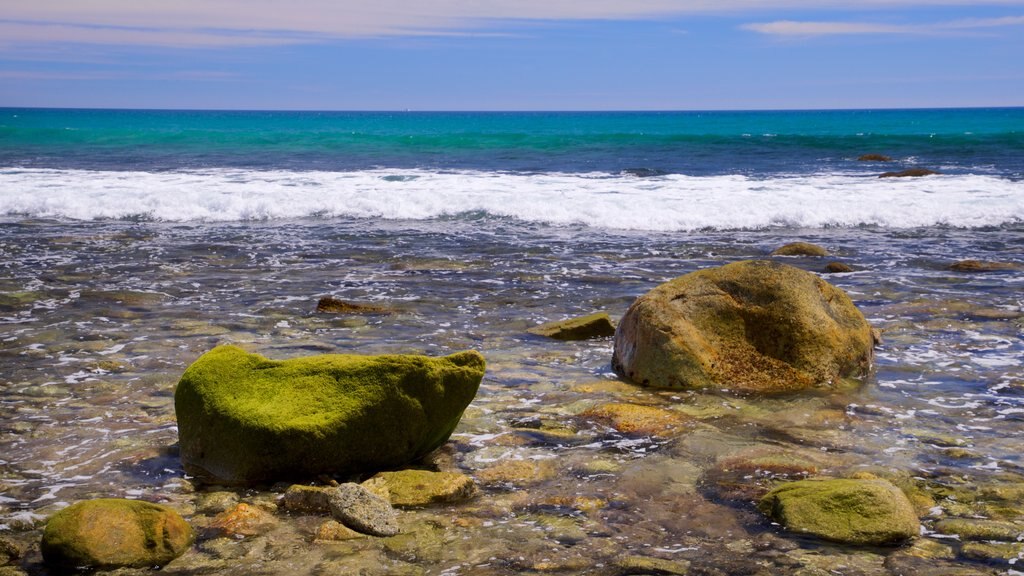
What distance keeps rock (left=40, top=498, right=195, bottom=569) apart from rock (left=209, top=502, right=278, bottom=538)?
19 cm

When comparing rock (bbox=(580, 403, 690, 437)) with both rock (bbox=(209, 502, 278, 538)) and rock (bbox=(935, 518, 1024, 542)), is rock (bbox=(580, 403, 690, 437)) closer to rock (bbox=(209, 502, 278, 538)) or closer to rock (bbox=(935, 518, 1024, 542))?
rock (bbox=(935, 518, 1024, 542))

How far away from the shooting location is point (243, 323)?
332 inches

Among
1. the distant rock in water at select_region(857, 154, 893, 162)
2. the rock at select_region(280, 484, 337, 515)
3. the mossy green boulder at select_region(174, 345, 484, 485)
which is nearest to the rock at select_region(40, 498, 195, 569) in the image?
the rock at select_region(280, 484, 337, 515)

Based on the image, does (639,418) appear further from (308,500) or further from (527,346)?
(308,500)

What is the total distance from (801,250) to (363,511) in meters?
10.1

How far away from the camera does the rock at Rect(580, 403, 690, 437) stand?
18.3 feet

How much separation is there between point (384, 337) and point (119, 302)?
3.08 m

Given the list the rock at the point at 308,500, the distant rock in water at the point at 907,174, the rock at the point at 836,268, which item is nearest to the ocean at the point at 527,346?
the rock at the point at 308,500

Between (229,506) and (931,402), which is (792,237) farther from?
(229,506)

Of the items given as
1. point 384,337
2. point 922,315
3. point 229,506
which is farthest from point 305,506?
point 922,315

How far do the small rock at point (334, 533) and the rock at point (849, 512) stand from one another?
6.12ft

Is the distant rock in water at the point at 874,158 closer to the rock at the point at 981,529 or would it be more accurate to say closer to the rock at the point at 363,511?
the rock at the point at 981,529

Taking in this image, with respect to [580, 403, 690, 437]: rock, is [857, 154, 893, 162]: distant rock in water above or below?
above

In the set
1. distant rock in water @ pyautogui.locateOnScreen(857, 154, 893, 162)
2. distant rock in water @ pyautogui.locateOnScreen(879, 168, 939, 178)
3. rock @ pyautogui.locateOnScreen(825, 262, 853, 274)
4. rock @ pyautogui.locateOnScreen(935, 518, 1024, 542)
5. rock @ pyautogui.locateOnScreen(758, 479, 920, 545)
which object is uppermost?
distant rock in water @ pyautogui.locateOnScreen(857, 154, 893, 162)
